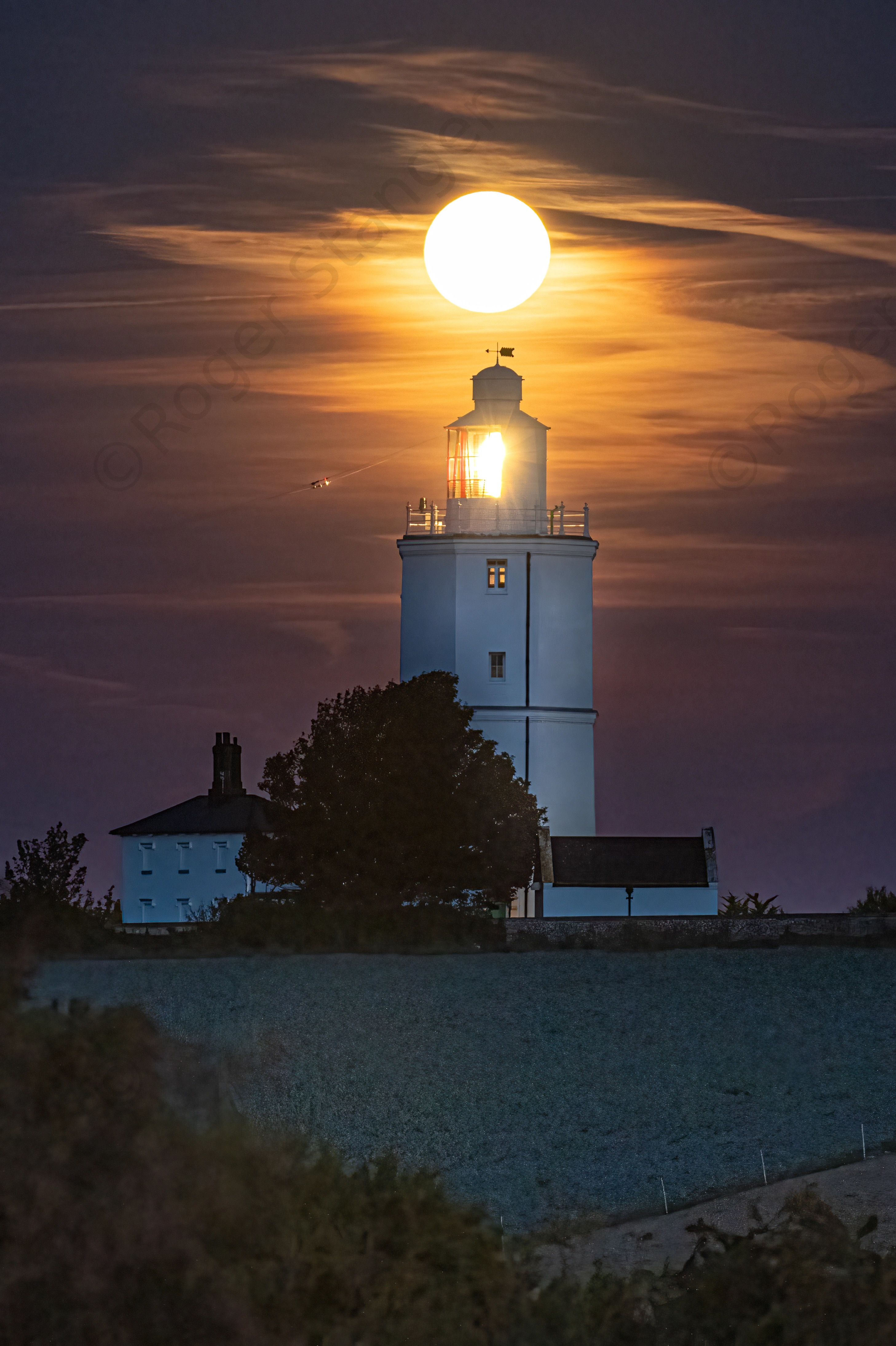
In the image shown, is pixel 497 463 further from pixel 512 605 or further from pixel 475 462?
pixel 512 605

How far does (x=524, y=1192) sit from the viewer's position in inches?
677

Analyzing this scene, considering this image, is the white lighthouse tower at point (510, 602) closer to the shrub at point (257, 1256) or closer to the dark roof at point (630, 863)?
the dark roof at point (630, 863)

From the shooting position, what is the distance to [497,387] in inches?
1949

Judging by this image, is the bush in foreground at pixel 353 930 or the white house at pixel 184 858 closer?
the bush in foreground at pixel 353 930

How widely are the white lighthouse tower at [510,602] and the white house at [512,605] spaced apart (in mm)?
29

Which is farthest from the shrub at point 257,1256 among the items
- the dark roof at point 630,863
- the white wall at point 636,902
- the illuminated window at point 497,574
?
the illuminated window at point 497,574

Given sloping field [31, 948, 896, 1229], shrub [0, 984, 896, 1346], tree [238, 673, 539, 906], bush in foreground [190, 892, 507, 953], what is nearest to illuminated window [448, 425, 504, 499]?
tree [238, 673, 539, 906]

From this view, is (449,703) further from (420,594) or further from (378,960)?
(378,960)

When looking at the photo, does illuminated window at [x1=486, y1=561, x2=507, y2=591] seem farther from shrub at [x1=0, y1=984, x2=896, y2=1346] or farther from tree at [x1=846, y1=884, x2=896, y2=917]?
shrub at [x1=0, y1=984, x2=896, y2=1346]

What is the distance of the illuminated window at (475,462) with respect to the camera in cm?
4928

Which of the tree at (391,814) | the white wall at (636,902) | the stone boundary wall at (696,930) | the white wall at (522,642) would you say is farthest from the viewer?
the white wall at (522,642)

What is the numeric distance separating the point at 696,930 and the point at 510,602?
1577 cm

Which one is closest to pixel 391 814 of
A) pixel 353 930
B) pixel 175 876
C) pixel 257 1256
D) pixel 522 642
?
pixel 353 930

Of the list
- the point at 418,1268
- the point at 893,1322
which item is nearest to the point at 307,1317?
the point at 418,1268
